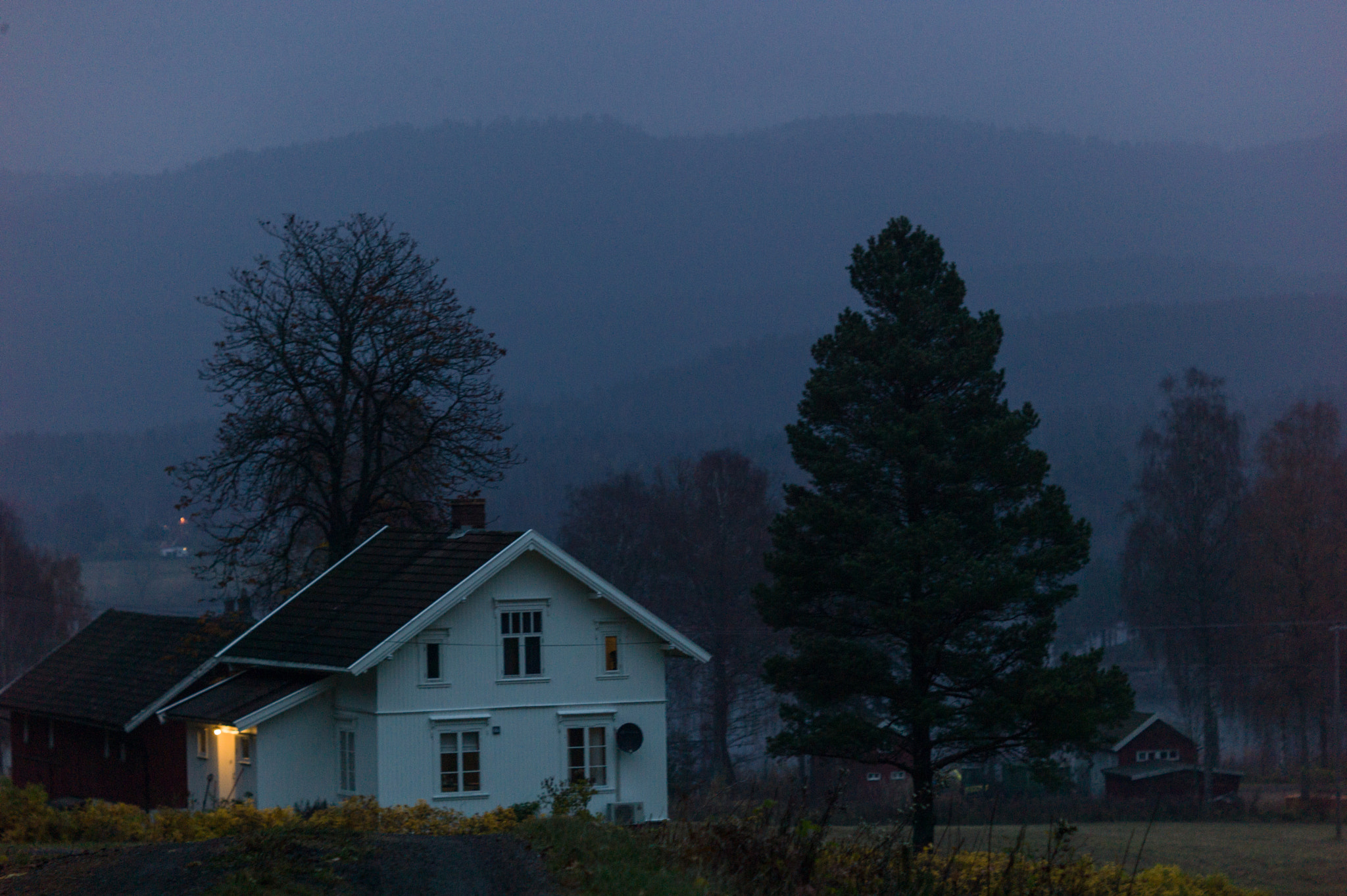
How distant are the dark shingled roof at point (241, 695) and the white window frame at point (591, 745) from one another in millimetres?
5766

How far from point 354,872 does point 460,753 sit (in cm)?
2131

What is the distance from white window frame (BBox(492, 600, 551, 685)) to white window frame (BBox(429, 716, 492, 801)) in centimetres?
117

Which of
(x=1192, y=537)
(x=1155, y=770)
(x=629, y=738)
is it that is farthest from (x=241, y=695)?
(x=1155, y=770)

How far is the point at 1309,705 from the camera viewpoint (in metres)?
62.1

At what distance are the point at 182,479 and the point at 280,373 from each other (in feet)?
14.3

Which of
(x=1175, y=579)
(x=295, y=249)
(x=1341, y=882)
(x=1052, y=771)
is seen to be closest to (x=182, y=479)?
(x=295, y=249)

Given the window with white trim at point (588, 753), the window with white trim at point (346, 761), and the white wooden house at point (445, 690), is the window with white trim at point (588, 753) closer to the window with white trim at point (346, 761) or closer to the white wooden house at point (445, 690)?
the white wooden house at point (445, 690)

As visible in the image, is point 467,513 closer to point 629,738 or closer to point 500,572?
point 500,572

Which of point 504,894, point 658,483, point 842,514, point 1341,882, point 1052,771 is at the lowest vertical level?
point 1341,882

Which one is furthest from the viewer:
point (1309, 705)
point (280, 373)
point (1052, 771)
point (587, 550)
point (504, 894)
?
point (587, 550)

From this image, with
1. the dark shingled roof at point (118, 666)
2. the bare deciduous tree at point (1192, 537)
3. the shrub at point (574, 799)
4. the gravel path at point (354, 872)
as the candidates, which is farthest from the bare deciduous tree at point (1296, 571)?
the gravel path at point (354, 872)

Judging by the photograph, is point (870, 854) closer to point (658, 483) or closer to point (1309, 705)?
point (1309, 705)

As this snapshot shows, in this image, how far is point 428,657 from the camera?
30938mm

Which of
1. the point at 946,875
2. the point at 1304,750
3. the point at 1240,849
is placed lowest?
the point at 1240,849
